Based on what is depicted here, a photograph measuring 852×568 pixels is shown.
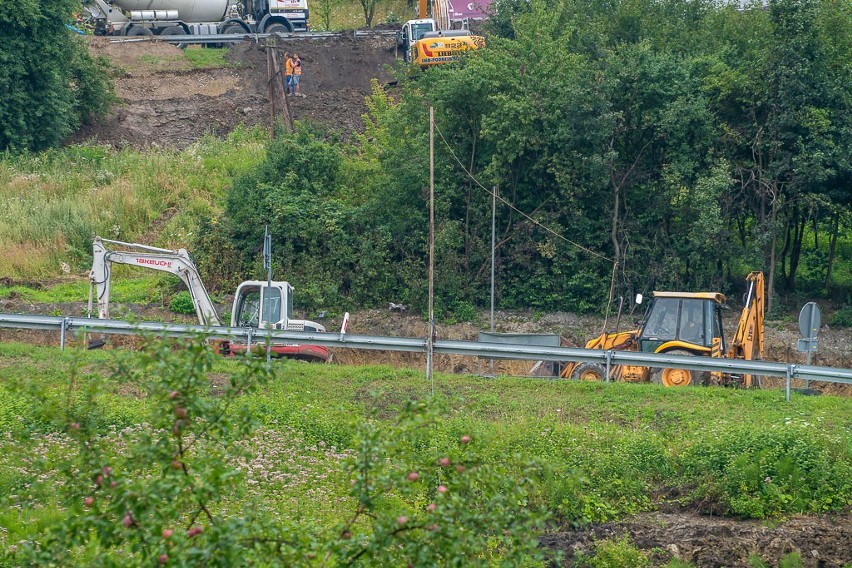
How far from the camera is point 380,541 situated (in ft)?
21.8

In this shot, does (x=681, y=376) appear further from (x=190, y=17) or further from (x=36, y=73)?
(x=190, y=17)

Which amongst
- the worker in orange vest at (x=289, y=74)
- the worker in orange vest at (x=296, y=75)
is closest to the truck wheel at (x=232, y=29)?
the worker in orange vest at (x=296, y=75)

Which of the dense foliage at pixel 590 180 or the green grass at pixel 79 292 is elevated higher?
the dense foliage at pixel 590 180

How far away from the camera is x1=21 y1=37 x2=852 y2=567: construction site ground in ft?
43.2

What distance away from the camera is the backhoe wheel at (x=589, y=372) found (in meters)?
20.8

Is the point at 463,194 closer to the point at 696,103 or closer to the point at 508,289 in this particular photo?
the point at 508,289

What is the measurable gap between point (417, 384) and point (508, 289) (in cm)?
1163

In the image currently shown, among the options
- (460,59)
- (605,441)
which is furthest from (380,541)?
(460,59)

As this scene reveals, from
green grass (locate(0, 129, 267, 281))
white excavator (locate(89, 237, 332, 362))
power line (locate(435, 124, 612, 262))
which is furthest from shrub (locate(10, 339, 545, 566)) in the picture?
green grass (locate(0, 129, 267, 281))

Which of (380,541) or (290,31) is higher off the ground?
(290,31)

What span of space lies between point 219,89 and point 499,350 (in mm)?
29972

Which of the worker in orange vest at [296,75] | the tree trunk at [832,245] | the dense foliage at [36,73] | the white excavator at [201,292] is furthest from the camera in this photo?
the worker in orange vest at [296,75]

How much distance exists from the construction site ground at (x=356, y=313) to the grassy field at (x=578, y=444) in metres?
0.51

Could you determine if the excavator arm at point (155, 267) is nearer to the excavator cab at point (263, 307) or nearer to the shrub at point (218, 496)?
the excavator cab at point (263, 307)
